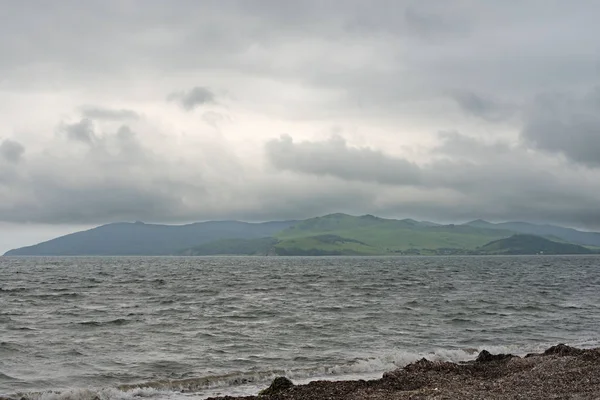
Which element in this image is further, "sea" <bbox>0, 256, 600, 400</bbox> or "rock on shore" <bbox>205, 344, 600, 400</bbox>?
"sea" <bbox>0, 256, 600, 400</bbox>

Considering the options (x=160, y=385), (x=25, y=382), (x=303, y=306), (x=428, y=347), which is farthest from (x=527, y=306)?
(x=25, y=382)

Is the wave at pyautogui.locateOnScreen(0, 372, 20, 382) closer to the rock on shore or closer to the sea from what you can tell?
the sea

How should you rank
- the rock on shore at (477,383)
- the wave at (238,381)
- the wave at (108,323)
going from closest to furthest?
the rock on shore at (477,383) → the wave at (238,381) → the wave at (108,323)

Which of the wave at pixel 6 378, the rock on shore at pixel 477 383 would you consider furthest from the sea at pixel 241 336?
the rock on shore at pixel 477 383

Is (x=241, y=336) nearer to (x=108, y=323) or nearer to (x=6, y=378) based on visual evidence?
(x=108, y=323)

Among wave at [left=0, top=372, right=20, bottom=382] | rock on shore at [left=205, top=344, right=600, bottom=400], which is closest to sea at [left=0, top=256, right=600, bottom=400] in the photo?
wave at [left=0, top=372, right=20, bottom=382]

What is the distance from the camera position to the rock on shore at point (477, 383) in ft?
62.5

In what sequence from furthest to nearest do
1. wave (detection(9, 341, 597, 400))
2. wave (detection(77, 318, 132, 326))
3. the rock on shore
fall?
wave (detection(77, 318, 132, 326)) < wave (detection(9, 341, 597, 400)) < the rock on shore

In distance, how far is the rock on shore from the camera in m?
19.0

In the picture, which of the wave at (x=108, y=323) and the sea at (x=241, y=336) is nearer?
the sea at (x=241, y=336)

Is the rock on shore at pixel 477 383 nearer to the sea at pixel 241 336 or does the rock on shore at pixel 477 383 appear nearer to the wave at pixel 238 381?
the wave at pixel 238 381

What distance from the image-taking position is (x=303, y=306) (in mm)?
57906

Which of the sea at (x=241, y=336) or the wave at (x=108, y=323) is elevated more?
the wave at (x=108, y=323)

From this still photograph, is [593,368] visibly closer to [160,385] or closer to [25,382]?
[160,385]
